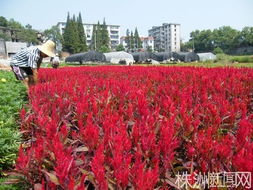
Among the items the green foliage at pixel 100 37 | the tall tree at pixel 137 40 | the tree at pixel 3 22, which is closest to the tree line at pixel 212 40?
the tall tree at pixel 137 40

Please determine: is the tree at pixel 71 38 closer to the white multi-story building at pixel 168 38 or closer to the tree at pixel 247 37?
the tree at pixel 247 37

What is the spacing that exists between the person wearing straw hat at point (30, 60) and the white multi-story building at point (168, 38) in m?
120

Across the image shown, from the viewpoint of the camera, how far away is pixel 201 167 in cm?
167

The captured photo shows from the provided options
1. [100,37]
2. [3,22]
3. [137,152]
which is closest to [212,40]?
[100,37]

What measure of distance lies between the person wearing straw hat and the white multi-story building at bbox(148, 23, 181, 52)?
393 ft

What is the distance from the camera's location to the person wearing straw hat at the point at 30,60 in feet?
19.2

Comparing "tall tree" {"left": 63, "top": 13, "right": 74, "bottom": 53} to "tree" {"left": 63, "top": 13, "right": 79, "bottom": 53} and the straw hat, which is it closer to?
"tree" {"left": 63, "top": 13, "right": 79, "bottom": 53}

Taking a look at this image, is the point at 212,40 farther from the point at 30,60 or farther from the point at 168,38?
the point at 30,60

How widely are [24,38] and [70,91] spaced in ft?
258

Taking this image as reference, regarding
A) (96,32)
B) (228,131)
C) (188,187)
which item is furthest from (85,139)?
(96,32)

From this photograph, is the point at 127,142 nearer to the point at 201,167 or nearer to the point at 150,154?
the point at 150,154

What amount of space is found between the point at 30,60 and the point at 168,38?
12778 centimetres

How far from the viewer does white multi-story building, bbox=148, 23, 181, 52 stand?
127m

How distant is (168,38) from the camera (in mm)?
129500
